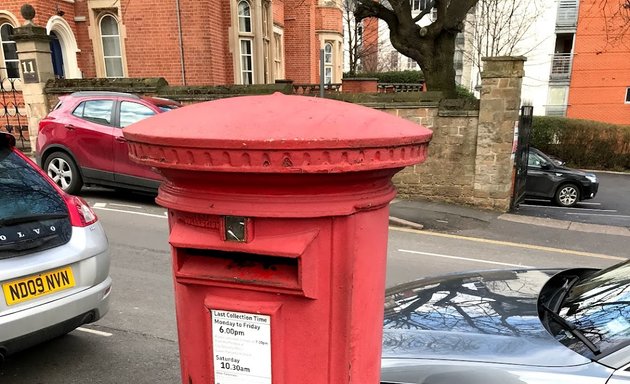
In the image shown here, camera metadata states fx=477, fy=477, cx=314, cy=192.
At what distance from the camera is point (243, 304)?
1204 mm

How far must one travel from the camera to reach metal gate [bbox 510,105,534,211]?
9.10 meters

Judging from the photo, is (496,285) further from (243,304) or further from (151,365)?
(151,365)

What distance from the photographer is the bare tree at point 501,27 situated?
78.1ft

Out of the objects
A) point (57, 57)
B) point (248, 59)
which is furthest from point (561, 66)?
point (57, 57)

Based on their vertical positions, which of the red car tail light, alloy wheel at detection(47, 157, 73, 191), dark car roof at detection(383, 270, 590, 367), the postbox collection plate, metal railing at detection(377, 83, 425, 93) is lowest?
alloy wheel at detection(47, 157, 73, 191)

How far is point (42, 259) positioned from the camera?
2.86 metres

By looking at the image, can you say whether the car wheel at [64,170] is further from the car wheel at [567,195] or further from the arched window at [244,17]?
the car wheel at [567,195]

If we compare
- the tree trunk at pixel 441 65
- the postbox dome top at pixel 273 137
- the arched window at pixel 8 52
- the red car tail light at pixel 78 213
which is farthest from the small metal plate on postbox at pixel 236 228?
the arched window at pixel 8 52

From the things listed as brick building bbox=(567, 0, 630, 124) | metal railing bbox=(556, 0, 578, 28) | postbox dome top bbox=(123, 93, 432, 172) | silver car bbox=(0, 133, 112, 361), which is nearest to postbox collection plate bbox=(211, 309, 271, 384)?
postbox dome top bbox=(123, 93, 432, 172)

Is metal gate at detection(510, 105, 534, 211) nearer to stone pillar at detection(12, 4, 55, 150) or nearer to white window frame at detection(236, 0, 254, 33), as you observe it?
white window frame at detection(236, 0, 254, 33)

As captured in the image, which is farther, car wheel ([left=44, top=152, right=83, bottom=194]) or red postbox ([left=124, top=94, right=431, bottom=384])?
car wheel ([left=44, top=152, right=83, bottom=194])

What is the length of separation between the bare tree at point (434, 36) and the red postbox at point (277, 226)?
980 centimetres

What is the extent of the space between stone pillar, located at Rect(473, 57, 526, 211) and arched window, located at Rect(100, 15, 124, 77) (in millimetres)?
10189

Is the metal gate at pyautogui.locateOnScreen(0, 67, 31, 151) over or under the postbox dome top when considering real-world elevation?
under
